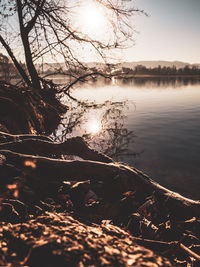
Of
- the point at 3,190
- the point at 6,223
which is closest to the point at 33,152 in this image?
the point at 3,190

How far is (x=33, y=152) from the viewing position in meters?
3.42

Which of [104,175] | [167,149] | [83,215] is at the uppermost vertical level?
[104,175]

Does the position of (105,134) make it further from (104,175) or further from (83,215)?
(83,215)

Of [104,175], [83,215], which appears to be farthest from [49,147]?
[83,215]

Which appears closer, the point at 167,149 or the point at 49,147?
the point at 49,147

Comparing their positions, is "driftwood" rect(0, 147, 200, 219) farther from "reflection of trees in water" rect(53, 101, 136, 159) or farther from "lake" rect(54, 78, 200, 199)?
"reflection of trees in water" rect(53, 101, 136, 159)

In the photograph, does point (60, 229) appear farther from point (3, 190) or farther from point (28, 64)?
point (28, 64)

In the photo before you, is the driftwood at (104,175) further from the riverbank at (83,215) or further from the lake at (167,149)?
the lake at (167,149)

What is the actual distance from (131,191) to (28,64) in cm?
1291

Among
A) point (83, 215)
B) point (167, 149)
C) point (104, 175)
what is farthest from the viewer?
point (167, 149)

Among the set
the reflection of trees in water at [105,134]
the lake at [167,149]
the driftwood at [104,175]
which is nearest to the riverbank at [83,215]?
the driftwood at [104,175]

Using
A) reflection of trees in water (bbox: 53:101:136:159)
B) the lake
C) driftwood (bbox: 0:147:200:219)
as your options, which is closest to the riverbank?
driftwood (bbox: 0:147:200:219)

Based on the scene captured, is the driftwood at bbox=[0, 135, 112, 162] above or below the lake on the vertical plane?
above

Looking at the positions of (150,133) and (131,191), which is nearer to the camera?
(131,191)
